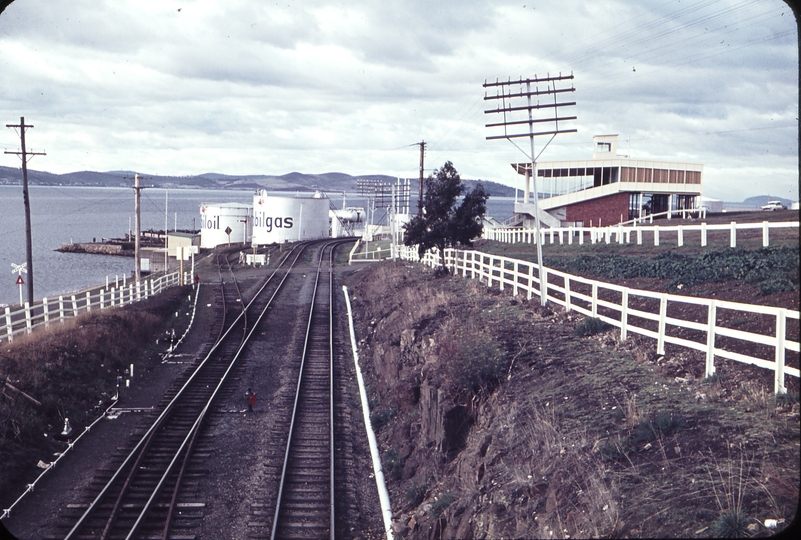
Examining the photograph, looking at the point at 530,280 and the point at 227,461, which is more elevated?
the point at 530,280

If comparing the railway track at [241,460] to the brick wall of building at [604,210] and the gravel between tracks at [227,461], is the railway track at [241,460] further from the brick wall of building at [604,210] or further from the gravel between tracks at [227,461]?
the brick wall of building at [604,210]

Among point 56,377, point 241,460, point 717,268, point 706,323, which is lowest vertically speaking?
point 241,460

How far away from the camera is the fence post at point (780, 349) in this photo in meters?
8.38

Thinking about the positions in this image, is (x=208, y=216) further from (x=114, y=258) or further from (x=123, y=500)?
(x=123, y=500)

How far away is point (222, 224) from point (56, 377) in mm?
66200

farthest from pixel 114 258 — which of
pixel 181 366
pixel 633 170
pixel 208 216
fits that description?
pixel 181 366

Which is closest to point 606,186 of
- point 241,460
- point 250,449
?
point 250,449

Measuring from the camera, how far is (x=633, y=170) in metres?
58.0

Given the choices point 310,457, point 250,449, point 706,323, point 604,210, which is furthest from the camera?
point 604,210

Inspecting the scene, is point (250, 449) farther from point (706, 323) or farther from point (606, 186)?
point (606, 186)

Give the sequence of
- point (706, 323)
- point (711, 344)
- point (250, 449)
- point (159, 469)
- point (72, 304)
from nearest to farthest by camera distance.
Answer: point (711, 344), point (706, 323), point (159, 469), point (250, 449), point (72, 304)

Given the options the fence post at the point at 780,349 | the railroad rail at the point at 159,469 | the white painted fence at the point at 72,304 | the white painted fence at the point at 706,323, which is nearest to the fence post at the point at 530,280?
the white painted fence at the point at 706,323

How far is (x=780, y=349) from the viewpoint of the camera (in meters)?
8.39

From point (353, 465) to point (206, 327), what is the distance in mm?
14728
